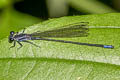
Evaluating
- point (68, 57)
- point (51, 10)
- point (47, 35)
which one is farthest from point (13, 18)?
point (68, 57)

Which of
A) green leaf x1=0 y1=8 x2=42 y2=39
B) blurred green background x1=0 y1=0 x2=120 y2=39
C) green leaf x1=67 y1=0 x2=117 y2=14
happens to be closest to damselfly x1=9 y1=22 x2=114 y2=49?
blurred green background x1=0 y1=0 x2=120 y2=39

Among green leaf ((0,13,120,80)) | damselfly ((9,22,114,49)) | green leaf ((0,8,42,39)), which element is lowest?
green leaf ((0,13,120,80))

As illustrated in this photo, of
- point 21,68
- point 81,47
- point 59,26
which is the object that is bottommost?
point 21,68

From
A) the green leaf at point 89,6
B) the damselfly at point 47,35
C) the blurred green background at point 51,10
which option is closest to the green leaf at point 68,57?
the damselfly at point 47,35

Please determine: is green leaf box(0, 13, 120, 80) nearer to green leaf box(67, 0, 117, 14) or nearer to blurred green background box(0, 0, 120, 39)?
blurred green background box(0, 0, 120, 39)

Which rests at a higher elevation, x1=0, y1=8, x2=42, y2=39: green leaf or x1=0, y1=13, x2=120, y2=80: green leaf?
x1=0, y1=8, x2=42, y2=39: green leaf

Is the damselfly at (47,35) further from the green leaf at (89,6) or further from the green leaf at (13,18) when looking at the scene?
the green leaf at (89,6)

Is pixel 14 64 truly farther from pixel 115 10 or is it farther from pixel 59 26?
pixel 115 10

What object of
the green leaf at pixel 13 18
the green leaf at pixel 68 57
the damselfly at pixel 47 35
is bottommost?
the green leaf at pixel 68 57

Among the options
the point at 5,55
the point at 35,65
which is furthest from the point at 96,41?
the point at 5,55
